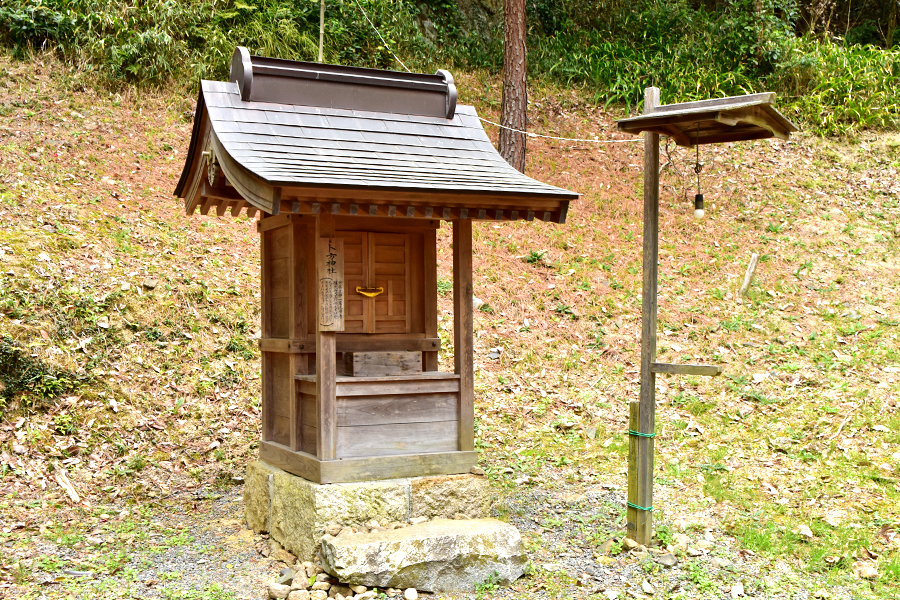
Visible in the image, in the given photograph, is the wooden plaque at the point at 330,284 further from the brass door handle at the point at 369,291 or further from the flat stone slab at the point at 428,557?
the flat stone slab at the point at 428,557

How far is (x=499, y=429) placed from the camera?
844 cm

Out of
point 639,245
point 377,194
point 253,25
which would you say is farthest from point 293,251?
point 253,25

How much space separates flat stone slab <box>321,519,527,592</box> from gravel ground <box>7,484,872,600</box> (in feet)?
0.41

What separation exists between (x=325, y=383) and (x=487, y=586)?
1765 mm

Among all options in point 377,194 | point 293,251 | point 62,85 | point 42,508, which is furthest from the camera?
point 62,85

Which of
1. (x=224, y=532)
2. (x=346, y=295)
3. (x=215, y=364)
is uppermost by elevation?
(x=346, y=295)

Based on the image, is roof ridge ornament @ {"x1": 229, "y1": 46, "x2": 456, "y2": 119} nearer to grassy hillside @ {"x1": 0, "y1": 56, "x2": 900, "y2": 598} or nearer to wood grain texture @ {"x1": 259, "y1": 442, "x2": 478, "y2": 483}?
wood grain texture @ {"x1": 259, "y1": 442, "x2": 478, "y2": 483}

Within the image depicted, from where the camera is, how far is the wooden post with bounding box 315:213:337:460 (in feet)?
17.6

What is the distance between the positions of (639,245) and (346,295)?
7.50 m

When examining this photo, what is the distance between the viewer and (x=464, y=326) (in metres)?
5.83

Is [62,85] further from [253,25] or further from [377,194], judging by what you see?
[377,194]

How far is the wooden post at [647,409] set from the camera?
18.9ft

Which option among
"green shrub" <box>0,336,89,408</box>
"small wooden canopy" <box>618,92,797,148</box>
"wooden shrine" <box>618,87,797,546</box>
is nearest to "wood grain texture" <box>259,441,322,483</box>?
"wooden shrine" <box>618,87,797,546</box>

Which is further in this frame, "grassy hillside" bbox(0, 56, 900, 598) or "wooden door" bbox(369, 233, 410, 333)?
"grassy hillside" bbox(0, 56, 900, 598)
